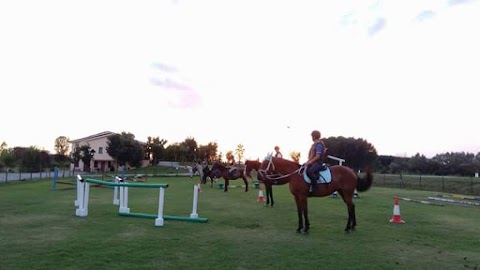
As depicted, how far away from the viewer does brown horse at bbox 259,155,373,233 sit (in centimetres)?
937

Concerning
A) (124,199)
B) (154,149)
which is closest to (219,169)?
(124,199)

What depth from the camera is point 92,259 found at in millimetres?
6047

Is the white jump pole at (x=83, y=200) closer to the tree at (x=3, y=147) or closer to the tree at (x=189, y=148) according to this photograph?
the tree at (x=3, y=147)

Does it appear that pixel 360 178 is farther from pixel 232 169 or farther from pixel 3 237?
pixel 232 169

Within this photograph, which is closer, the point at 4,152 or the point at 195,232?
the point at 195,232

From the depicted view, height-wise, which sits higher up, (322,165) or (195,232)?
(322,165)

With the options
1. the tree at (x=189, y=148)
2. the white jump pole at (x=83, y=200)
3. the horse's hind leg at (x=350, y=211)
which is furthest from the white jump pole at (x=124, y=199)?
the tree at (x=189, y=148)

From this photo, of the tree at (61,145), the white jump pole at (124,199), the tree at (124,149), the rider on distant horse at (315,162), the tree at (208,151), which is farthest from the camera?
the tree at (61,145)

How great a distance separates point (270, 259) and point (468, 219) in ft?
31.8

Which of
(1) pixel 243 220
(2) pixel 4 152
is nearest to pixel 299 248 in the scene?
(1) pixel 243 220

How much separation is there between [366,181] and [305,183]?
2155 millimetres

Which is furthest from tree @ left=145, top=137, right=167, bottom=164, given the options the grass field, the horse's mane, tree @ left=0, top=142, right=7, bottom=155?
the horse's mane

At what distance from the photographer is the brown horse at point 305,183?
30.7ft

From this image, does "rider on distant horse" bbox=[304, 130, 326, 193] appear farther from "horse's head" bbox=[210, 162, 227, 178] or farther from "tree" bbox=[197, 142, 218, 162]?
"tree" bbox=[197, 142, 218, 162]
